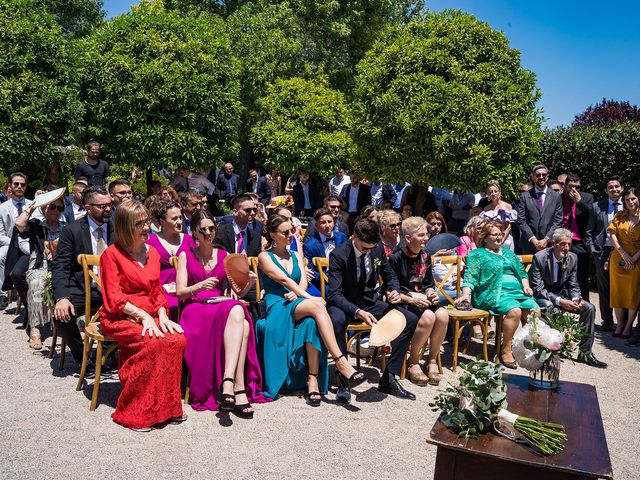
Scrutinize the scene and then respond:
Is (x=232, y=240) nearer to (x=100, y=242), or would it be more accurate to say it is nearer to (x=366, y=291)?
(x=100, y=242)

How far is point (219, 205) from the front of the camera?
1606cm

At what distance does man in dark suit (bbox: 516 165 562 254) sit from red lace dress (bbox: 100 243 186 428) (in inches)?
228

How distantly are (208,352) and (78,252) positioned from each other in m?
1.67

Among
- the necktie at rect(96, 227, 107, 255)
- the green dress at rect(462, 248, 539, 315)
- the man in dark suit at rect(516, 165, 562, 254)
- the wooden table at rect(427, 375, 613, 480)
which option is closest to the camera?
the wooden table at rect(427, 375, 613, 480)

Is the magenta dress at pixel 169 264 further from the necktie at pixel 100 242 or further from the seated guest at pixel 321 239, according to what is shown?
the seated guest at pixel 321 239

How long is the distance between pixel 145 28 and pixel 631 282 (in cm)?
909

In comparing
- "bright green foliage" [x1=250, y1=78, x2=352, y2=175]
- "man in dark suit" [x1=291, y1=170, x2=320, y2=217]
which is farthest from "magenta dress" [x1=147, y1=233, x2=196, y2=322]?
"bright green foliage" [x1=250, y1=78, x2=352, y2=175]

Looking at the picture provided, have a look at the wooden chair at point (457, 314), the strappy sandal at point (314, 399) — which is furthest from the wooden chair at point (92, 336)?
the wooden chair at point (457, 314)

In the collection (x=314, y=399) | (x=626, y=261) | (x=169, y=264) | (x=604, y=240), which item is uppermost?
(x=604, y=240)

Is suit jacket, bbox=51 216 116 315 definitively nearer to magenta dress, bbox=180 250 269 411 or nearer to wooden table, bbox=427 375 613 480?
magenta dress, bbox=180 250 269 411

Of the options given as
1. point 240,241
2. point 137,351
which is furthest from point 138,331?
point 240,241

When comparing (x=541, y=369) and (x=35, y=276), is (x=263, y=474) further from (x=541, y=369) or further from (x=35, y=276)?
(x=35, y=276)

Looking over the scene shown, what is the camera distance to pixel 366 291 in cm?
607

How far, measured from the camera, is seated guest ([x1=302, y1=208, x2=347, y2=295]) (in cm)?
691
